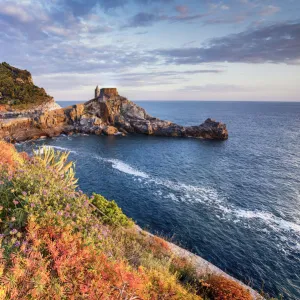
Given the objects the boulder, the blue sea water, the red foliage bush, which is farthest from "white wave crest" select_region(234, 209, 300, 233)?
the boulder

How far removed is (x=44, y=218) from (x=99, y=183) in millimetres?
30315

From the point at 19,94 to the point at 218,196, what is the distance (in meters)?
76.6

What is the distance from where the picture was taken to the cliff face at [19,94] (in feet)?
229

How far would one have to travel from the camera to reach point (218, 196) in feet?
100

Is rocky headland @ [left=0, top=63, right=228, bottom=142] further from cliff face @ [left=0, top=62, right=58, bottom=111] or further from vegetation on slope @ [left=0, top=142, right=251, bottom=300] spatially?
vegetation on slope @ [left=0, top=142, right=251, bottom=300]

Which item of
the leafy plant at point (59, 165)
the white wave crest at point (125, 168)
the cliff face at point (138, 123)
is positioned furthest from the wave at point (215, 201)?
the cliff face at point (138, 123)

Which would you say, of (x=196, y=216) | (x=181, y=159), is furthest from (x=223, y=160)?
(x=196, y=216)

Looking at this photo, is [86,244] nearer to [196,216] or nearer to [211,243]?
[211,243]

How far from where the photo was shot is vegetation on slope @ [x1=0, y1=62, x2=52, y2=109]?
2825 inches

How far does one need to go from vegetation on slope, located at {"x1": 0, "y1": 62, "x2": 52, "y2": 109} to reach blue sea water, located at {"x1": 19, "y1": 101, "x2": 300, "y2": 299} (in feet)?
81.7

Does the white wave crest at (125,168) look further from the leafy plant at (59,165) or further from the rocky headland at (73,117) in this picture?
the rocky headland at (73,117)

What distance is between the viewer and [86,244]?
4.74 meters

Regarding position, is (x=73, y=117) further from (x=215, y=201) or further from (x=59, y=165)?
(x=59, y=165)

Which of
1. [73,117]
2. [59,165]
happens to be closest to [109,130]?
[73,117]
